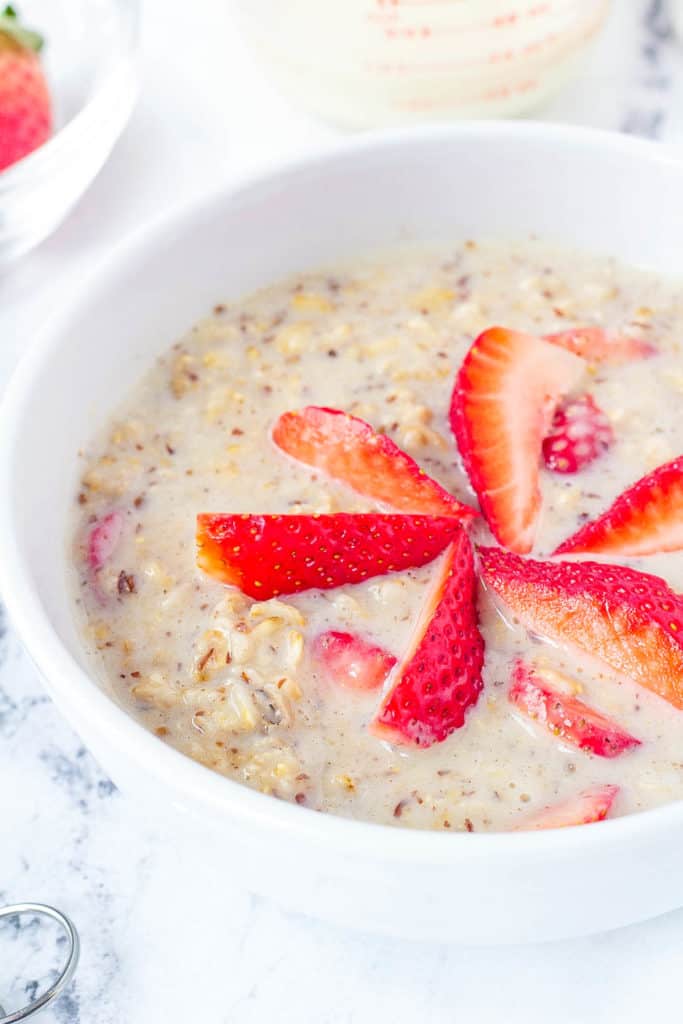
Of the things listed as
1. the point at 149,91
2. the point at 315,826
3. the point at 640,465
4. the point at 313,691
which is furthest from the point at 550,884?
the point at 149,91

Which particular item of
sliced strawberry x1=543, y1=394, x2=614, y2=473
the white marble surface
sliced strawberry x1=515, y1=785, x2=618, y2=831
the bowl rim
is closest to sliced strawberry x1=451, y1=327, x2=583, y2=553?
sliced strawberry x1=543, y1=394, x2=614, y2=473

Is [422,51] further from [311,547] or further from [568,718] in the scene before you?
[568,718]

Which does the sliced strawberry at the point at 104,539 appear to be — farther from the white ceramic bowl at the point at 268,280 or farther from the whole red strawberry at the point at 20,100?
the whole red strawberry at the point at 20,100

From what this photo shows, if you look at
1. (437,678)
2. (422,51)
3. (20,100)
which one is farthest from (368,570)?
(20,100)

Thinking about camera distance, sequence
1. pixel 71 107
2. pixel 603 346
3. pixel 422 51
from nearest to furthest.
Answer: pixel 603 346 → pixel 422 51 → pixel 71 107

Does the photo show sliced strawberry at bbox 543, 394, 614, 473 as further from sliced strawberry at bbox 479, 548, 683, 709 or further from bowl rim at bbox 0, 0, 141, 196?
bowl rim at bbox 0, 0, 141, 196

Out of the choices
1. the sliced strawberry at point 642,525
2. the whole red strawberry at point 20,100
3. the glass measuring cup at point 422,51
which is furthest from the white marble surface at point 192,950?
the glass measuring cup at point 422,51
